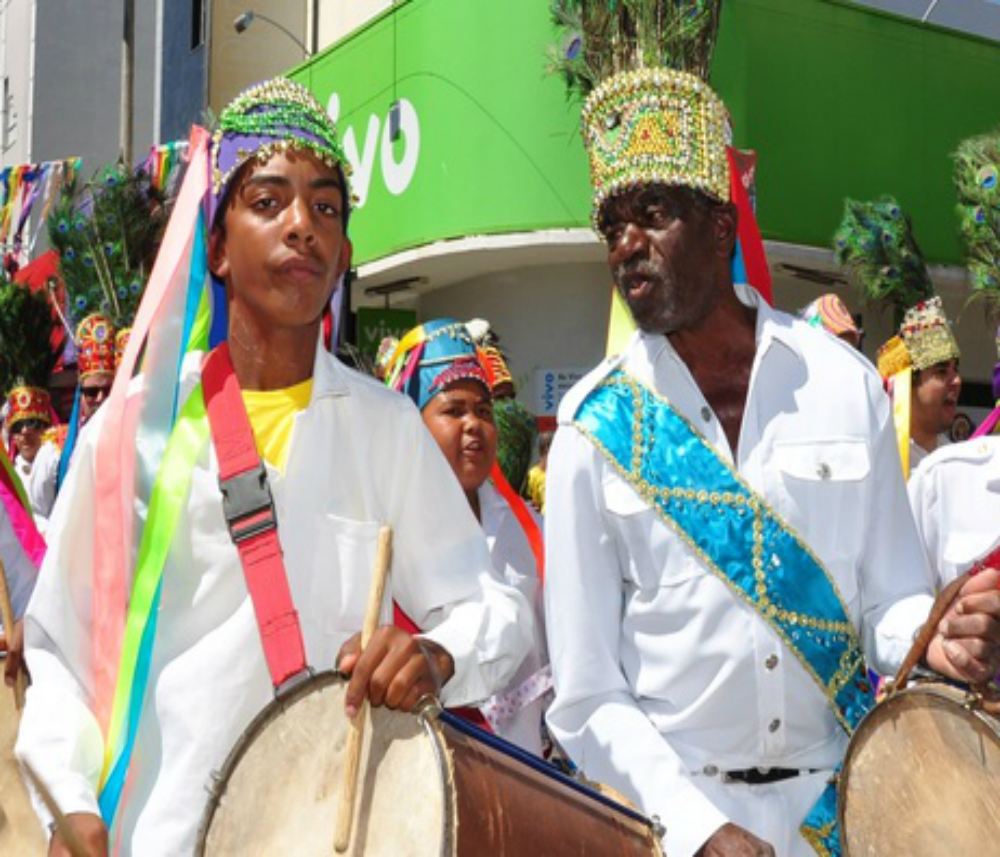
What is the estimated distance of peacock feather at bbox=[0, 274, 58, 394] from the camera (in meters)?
14.2

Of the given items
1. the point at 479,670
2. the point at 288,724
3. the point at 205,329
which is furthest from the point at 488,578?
the point at 205,329

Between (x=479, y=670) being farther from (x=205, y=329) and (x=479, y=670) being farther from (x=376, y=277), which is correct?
(x=376, y=277)

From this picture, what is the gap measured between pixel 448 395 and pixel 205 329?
2166 millimetres

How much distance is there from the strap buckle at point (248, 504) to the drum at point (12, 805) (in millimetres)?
1845

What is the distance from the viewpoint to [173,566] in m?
2.73

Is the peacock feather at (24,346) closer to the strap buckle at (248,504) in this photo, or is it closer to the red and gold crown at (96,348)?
the red and gold crown at (96,348)

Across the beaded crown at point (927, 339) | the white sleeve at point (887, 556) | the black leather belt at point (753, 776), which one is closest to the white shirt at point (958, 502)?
the beaded crown at point (927, 339)

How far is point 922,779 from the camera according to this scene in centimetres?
259

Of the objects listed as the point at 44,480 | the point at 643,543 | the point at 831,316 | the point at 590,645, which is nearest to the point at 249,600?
the point at 590,645

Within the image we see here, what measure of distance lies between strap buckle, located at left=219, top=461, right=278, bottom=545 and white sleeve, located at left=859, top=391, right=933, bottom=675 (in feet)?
4.06

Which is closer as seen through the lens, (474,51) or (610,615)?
(610,615)

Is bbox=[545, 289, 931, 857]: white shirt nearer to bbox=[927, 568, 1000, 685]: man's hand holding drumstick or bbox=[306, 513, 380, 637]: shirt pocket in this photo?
bbox=[927, 568, 1000, 685]: man's hand holding drumstick

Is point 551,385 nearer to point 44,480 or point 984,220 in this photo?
point 44,480

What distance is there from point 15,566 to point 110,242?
8.81m
